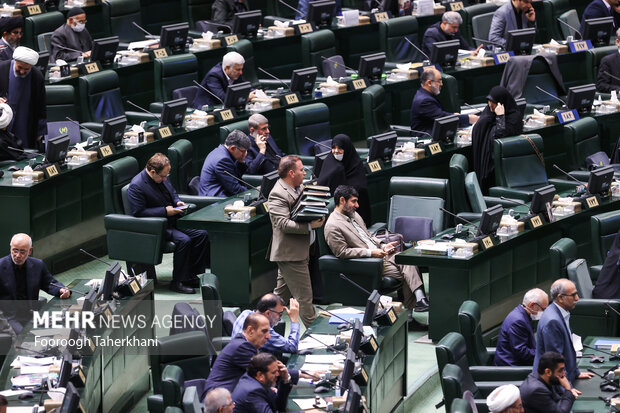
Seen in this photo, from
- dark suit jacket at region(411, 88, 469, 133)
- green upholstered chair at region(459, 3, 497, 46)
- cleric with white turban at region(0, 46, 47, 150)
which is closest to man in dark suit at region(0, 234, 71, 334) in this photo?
cleric with white turban at region(0, 46, 47, 150)

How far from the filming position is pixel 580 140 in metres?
12.8

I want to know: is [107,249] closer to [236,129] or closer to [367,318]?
[236,129]

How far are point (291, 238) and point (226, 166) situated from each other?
59.2 inches

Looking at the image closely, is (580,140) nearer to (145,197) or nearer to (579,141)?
(579,141)

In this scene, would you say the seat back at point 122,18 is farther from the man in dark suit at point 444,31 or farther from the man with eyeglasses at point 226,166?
the man with eyeglasses at point 226,166

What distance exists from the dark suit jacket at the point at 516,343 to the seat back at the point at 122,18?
22.8 feet

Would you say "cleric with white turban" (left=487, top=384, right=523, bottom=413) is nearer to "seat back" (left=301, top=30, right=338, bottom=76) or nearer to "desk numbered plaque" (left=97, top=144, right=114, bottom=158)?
"desk numbered plaque" (left=97, top=144, right=114, bottom=158)

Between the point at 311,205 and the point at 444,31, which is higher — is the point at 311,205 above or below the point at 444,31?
below

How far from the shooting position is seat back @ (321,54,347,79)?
14070 millimetres

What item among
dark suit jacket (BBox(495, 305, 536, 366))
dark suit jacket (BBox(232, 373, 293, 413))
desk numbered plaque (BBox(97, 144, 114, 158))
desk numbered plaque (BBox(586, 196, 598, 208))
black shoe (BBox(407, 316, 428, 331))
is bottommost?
black shoe (BBox(407, 316, 428, 331))

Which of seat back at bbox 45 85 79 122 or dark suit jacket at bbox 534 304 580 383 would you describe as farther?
seat back at bbox 45 85 79 122

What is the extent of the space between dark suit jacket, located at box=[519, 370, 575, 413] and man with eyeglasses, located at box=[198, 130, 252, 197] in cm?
391

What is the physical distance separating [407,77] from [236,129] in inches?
112

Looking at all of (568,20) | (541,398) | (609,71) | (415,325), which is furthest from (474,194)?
(568,20)
